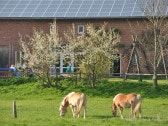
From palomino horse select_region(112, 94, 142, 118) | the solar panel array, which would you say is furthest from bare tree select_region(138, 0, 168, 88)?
palomino horse select_region(112, 94, 142, 118)

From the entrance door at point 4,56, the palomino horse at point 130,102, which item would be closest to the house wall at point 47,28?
the entrance door at point 4,56

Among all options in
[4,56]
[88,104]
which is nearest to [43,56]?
[88,104]

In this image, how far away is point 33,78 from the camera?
3606 centimetres

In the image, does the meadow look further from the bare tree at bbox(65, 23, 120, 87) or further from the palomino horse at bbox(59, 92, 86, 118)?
the bare tree at bbox(65, 23, 120, 87)

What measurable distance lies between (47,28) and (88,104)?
76.5 ft

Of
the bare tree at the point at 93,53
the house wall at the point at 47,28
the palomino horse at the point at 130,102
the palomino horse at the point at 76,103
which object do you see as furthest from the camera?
the house wall at the point at 47,28

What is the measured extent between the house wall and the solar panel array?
21.5 inches

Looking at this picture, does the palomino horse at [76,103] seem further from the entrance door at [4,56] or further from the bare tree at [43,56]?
the entrance door at [4,56]

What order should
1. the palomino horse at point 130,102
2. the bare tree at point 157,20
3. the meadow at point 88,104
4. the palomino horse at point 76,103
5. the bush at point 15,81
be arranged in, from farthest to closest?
the bush at point 15,81 < the bare tree at point 157,20 < the palomino horse at point 76,103 < the palomino horse at point 130,102 < the meadow at point 88,104

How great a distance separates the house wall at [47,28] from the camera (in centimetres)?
4666

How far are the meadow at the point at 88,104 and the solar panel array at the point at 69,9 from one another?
1436 cm

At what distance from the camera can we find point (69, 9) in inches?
1949

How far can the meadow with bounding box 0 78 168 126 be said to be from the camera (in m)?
17.6

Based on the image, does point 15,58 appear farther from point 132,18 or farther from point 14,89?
point 14,89
